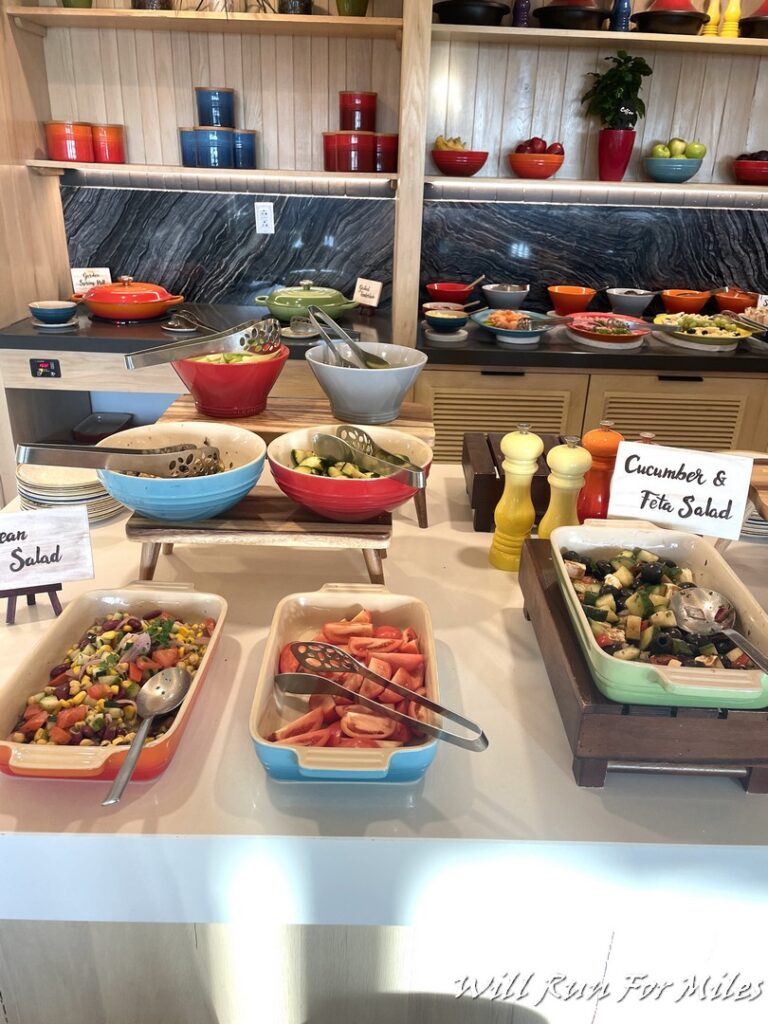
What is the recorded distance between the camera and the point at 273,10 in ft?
9.11

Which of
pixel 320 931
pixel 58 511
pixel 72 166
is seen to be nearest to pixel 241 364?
pixel 58 511

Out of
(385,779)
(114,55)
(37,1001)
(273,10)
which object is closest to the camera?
(385,779)

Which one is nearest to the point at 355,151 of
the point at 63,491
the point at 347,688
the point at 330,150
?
the point at 330,150

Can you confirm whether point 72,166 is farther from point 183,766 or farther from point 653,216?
point 183,766

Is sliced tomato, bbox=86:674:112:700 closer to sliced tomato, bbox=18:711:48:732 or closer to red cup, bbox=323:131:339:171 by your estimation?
sliced tomato, bbox=18:711:48:732

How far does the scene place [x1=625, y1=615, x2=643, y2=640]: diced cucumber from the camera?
2.95 feet

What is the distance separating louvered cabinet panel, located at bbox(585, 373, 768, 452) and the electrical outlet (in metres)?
1.44

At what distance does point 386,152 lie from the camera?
280 cm

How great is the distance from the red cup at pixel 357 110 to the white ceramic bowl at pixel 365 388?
1.76 metres

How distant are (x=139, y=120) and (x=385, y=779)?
300 centimetres

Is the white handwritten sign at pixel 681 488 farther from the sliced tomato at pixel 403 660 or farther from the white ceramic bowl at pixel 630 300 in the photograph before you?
the white ceramic bowl at pixel 630 300

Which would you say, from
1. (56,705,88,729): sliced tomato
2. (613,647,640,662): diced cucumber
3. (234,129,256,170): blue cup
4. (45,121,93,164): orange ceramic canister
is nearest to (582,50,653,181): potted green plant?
(234,129,256,170): blue cup

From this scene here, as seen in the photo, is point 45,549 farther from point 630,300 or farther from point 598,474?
point 630,300

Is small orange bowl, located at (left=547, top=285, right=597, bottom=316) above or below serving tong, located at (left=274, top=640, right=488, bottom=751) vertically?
above
